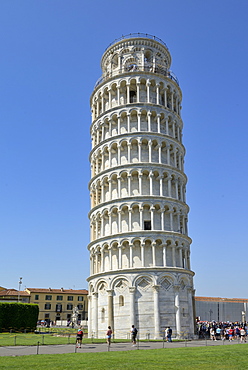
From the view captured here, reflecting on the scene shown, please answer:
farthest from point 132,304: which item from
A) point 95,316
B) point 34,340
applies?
point 34,340

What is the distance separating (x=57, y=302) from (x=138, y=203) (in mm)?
68310

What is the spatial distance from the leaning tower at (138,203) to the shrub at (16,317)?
9.04 metres

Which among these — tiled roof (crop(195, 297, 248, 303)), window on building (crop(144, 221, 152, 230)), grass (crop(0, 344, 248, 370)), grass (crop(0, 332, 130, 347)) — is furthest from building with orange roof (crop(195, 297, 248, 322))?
grass (crop(0, 344, 248, 370))

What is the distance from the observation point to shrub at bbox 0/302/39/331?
46.4 metres

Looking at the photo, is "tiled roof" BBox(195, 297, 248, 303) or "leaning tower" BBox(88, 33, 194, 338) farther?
"tiled roof" BBox(195, 297, 248, 303)

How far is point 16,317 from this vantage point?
47031mm

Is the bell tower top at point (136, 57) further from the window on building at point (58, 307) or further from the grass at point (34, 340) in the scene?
the window on building at point (58, 307)

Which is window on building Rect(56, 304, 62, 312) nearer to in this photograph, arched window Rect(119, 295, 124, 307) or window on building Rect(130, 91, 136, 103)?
arched window Rect(119, 295, 124, 307)

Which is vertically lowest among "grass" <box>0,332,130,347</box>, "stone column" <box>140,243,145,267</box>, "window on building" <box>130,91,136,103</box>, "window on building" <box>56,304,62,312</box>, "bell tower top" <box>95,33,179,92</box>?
"window on building" <box>56,304,62,312</box>

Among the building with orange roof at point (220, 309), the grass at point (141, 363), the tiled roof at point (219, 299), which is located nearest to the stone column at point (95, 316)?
the grass at point (141, 363)

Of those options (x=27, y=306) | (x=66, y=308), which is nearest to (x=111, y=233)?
(x=27, y=306)

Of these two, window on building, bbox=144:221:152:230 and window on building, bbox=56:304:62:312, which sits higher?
window on building, bbox=144:221:152:230

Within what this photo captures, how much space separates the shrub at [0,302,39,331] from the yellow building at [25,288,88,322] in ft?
170

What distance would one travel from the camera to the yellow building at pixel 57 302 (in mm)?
99062
